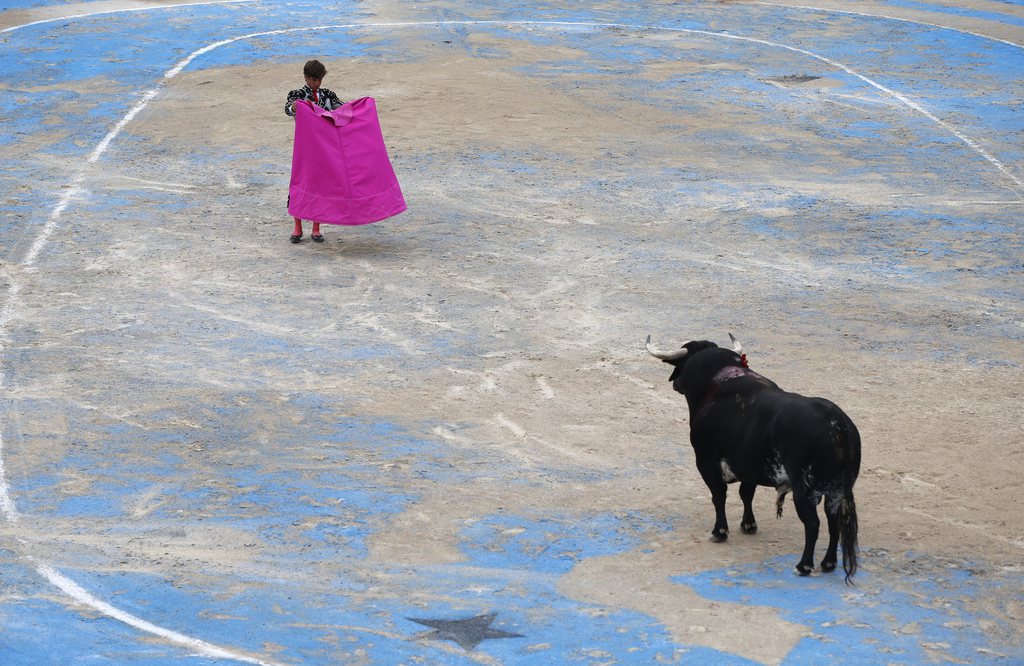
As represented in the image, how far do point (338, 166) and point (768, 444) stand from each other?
7429 millimetres

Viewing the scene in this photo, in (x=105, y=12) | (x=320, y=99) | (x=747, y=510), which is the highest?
(x=320, y=99)

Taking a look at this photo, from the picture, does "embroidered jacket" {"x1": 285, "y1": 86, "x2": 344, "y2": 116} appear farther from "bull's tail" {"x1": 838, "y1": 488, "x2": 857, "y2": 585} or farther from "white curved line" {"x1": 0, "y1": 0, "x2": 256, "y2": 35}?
"white curved line" {"x1": 0, "y1": 0, "x2": 256, "y2": 35}

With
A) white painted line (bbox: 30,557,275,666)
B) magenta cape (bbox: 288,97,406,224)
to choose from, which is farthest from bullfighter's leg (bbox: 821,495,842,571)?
magenta cape (bbox: 288,97,406,224)

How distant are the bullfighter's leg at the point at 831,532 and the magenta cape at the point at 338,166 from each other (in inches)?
293

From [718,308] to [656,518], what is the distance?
424 cm

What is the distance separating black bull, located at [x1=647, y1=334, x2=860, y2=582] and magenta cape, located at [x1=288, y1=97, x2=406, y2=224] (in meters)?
6.44

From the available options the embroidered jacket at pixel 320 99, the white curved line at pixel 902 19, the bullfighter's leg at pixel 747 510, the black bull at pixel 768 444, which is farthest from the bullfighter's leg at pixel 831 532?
the white curved line at pixel 902 19

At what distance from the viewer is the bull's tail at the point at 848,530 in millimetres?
6757

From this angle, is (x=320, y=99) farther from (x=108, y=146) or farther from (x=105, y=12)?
(x=105, y=12)

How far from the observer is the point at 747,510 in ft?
25.3

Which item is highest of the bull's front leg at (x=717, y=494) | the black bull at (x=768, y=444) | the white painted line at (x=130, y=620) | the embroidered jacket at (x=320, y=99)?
the embroidered jacket at (x=320, y=99)

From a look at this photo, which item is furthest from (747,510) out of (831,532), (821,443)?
(821,443)

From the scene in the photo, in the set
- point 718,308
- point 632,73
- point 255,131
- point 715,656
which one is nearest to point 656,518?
point 715,656

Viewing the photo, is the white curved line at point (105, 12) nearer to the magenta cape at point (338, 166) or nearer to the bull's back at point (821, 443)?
the magenta cape at point (338, 166)
